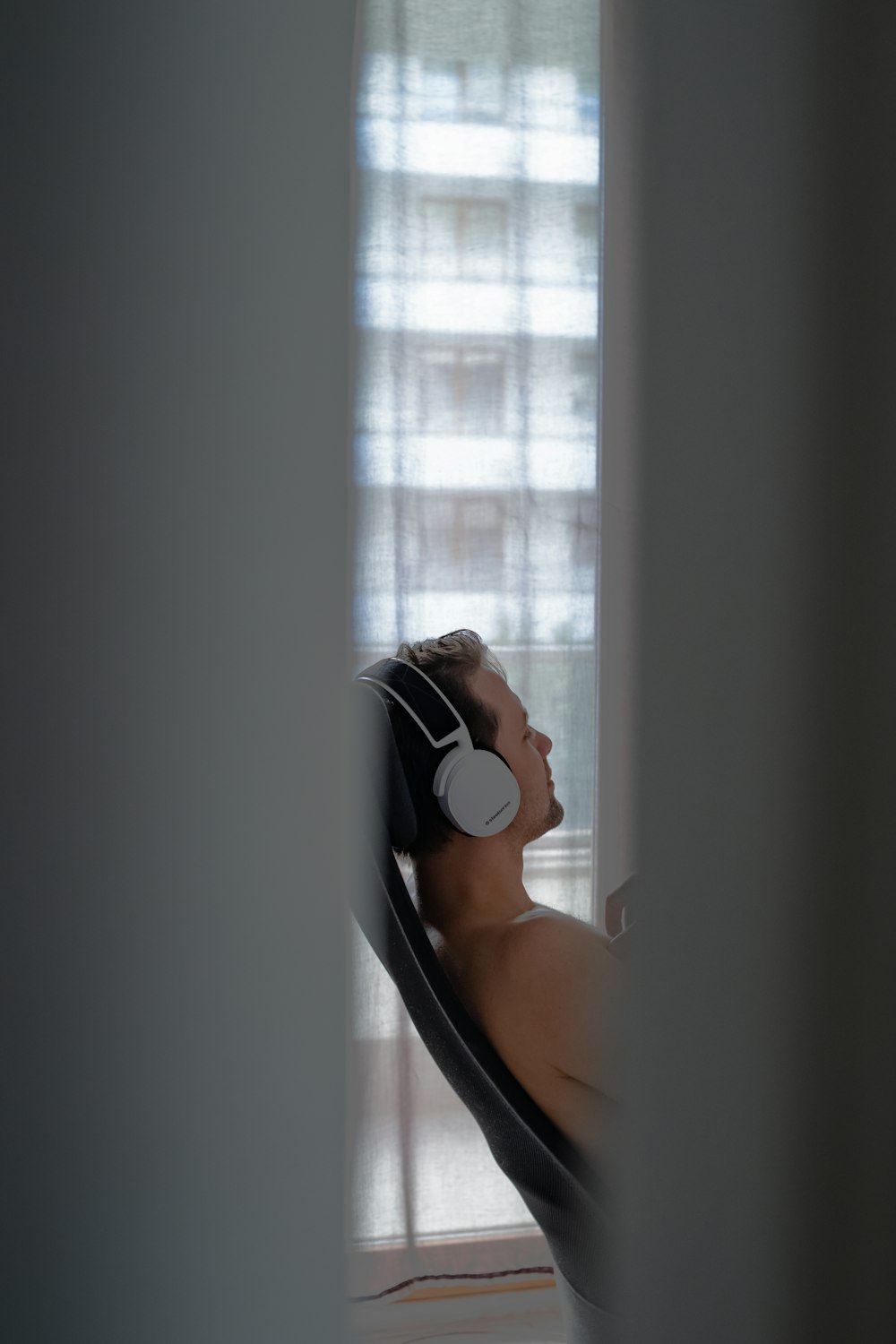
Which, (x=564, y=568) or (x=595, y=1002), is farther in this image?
(x=595, y=1002)

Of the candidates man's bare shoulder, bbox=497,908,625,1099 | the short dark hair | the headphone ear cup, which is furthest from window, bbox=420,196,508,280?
man's bare shoulder, bbox=497,908,625,1099

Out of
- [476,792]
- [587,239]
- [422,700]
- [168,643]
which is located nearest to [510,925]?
[476,792]

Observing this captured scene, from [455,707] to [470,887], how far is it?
260 millimetres

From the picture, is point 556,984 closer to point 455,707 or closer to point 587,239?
point 455,707

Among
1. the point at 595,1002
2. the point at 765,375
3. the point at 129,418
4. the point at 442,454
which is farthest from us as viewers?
the point at 595,1002

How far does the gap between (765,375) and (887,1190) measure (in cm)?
40

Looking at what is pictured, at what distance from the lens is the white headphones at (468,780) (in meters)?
0.83

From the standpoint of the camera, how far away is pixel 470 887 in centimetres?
97

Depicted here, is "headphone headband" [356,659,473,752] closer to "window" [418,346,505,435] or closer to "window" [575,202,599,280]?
"window" [418,346,505,435]

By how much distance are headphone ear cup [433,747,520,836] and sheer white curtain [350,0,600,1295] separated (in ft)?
0.31

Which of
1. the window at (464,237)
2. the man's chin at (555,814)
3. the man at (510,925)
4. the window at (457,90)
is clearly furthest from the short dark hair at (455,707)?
the window at (457,90)

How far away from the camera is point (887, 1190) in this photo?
16.6 inches

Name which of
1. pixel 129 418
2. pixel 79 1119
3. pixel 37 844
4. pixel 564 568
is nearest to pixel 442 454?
pixel 564 568

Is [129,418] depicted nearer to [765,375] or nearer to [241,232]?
[241,232]
